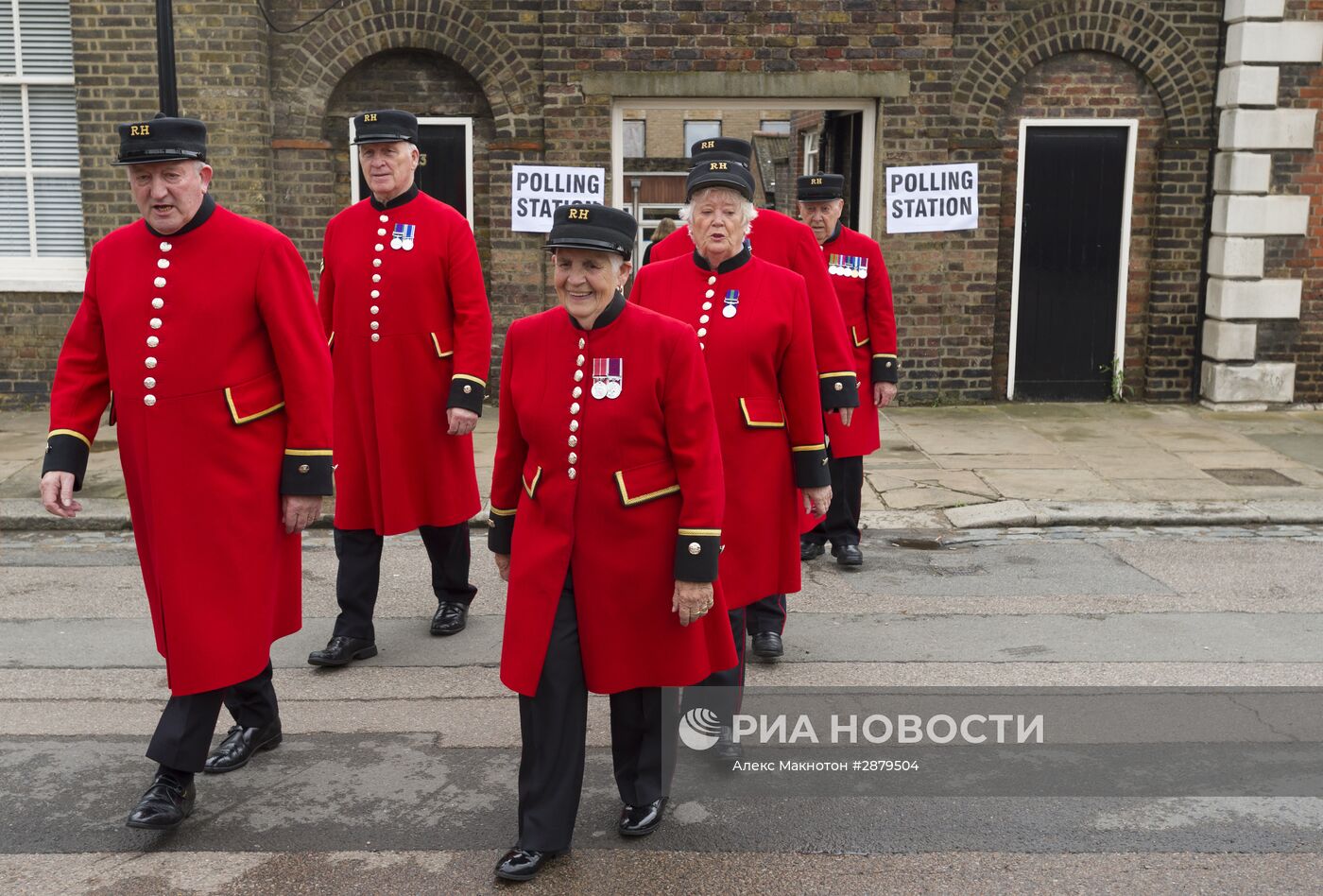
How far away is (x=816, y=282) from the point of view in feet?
18.4

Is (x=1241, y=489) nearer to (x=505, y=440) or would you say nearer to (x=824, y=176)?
(x=824, y=176)

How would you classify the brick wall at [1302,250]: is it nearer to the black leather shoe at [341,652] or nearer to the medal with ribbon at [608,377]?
the black leather shoe at [341,652]

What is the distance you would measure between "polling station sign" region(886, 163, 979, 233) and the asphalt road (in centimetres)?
534

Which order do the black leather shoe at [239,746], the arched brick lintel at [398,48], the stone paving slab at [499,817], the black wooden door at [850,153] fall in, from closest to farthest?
the stone paving slab at [499,817] < the black leather shoe at [239,746] < the arched brick lintel at [398,48] < the black wooden door at [850,153]

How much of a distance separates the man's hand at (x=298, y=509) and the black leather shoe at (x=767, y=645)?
2.14 metres

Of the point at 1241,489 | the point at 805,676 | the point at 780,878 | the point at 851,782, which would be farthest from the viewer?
the point at 1241,489

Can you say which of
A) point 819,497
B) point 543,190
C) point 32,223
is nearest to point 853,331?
point 819,497

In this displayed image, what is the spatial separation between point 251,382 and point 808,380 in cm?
184

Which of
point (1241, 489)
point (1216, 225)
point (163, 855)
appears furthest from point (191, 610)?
point (1216, 225)

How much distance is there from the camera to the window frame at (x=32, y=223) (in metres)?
12.2

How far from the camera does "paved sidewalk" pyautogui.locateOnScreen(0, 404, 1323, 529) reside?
8633mm

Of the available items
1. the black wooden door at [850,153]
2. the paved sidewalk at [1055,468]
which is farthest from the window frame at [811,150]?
the paved sidewalk at [1055,468]

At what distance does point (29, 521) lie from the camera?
8.58 meters

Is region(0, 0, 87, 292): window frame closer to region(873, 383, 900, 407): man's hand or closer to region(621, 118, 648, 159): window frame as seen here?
region(873, 383, 900, 407): man's hand
